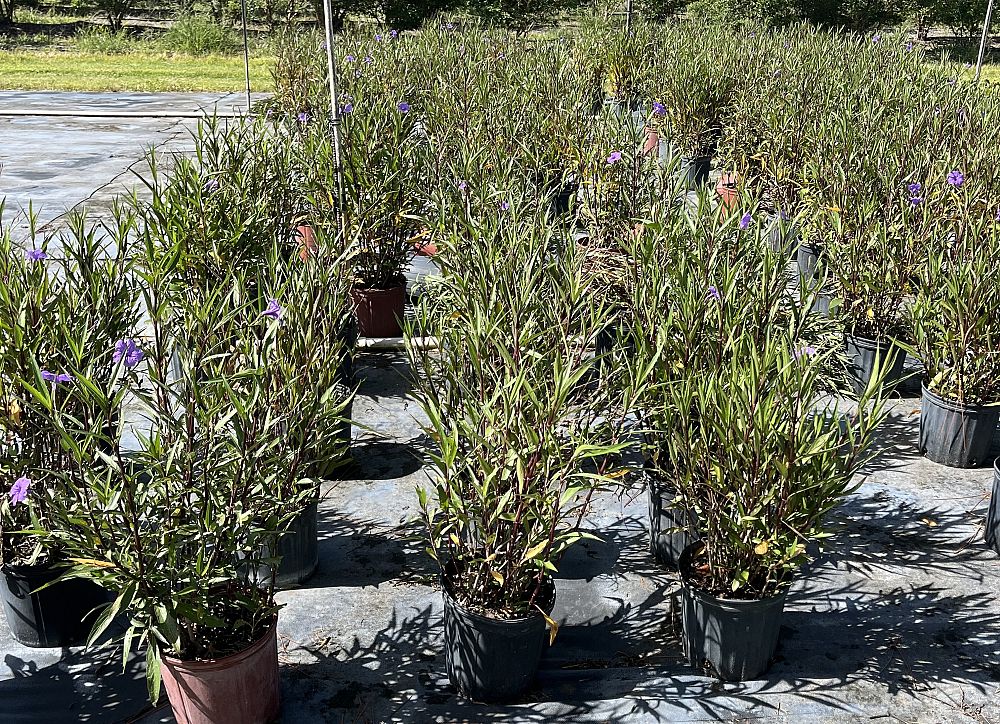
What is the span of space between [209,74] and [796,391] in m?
12.6

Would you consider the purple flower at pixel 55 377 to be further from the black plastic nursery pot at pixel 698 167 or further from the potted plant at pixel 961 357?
the black plastic nursery pot at pixel 698 167

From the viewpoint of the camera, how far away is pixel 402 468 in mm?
3330

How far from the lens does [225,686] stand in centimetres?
202

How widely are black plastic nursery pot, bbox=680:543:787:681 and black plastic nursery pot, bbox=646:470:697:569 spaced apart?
0.34m

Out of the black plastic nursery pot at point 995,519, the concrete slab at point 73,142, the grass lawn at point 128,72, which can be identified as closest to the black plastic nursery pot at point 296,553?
the black plastic nursery pot at point 995,519

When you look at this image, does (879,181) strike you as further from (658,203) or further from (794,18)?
(794,18)

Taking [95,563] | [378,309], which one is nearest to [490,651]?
[95,563]

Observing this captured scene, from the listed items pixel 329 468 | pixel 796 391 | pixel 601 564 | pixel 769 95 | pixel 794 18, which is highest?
pixel 794 18

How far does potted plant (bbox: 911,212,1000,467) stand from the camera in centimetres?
324

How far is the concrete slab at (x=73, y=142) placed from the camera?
21.9 ft

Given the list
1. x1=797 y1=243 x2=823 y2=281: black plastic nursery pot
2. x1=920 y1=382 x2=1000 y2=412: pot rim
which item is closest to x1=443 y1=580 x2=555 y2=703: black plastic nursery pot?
x1=920 y1=382 x2=1000 y2=412: pot rim

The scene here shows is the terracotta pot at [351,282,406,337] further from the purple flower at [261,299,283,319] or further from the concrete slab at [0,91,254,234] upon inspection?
the concrete slab at [0,91,254,234]

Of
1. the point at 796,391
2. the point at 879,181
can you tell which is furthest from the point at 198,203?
the point at 879,181

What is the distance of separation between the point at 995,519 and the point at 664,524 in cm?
101
